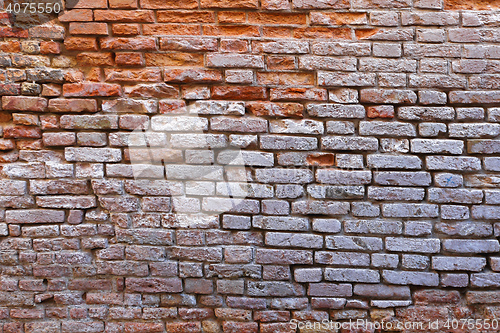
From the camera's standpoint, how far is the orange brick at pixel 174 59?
5.28ft

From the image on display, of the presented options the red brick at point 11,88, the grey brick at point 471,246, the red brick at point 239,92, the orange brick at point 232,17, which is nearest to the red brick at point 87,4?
the red brick at point 11,88

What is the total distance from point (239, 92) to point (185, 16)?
1.81 ft

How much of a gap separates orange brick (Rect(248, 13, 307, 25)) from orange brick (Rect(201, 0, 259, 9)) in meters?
0.05

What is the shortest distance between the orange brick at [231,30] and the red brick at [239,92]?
32 cm

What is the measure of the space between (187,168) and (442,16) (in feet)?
5.67

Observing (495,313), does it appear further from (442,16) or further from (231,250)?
(442,16)

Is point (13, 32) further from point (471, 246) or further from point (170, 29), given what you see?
point (471, 246)

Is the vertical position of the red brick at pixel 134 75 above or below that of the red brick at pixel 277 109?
above

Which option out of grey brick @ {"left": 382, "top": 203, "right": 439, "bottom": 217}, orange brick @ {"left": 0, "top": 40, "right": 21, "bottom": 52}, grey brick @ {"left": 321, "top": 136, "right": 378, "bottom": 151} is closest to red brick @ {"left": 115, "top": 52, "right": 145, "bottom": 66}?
orange brick @ {"left": 0, "top": 40, "right": 21, "bottom": 52}

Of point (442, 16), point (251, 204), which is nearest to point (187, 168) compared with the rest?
point (251, 204)

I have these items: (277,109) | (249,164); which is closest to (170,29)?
(277,109)

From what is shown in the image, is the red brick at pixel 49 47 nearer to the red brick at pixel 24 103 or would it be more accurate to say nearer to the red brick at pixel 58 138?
the red brick at pixel 24 103

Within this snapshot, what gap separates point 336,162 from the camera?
160cm

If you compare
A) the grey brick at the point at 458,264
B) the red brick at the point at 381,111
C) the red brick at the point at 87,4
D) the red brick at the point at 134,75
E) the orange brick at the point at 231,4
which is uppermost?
the red brick at the point at 87,4
